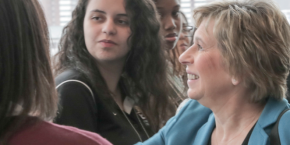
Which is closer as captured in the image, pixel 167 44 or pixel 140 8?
pixel 140 8

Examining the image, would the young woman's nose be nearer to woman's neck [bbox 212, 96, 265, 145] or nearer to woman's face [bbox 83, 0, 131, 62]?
woman's face [bbox 83, 0, 131, 62]

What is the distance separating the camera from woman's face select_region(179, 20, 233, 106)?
1.40 meters

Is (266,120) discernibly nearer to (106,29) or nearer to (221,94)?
(221,94)

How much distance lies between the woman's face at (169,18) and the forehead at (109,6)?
0.56 meters

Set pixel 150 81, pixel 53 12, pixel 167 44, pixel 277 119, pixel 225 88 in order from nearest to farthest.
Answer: pixel 277 119 < pixel 225 88 < pixel 150 81 < pixel 167 44 < pixel 53 12

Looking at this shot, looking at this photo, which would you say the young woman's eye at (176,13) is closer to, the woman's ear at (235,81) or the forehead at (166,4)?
the forehead at (166,4)

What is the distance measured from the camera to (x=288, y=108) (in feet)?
4.34

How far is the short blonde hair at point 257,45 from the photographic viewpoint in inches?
52.2

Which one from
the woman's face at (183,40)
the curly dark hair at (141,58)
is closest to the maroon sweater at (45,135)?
the curly dark hair at (141,58)

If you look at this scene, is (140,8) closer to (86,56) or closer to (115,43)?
(115,43)

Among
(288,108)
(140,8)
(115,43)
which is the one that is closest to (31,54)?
(288,108)

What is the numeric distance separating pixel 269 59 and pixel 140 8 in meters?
0.88

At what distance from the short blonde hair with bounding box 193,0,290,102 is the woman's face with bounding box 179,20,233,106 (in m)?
0.04

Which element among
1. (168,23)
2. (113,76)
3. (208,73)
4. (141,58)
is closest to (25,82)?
(208,73)
